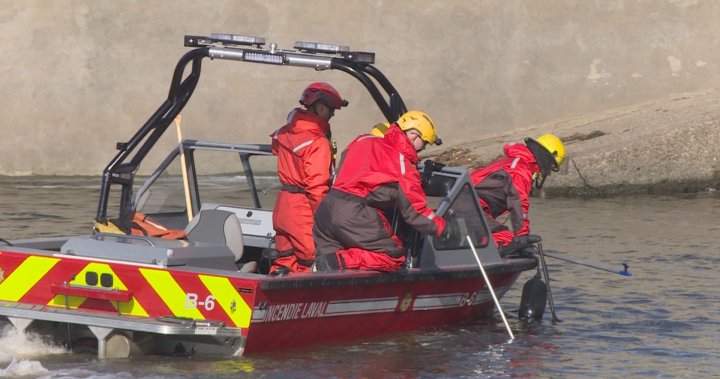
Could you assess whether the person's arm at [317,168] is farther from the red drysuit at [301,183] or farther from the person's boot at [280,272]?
the person's boot at [280,272]

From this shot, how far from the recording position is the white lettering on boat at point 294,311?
9.66 metres

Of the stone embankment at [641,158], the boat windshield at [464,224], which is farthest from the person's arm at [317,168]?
the stone embankment at [641,158]

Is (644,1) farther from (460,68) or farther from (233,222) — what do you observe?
(233,222)

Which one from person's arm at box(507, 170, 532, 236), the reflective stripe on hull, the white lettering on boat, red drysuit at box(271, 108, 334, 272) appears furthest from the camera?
person's arm at box(507, 170, 532, 236)

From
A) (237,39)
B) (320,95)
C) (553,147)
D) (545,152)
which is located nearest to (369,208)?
(320,95)

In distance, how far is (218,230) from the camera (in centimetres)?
1083

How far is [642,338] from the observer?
11.5 m

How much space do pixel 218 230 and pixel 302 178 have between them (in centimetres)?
75

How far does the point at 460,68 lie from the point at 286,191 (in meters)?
15.3

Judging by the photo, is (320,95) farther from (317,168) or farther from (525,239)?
(525,239)

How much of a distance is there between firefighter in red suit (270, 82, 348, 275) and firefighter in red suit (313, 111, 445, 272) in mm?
231

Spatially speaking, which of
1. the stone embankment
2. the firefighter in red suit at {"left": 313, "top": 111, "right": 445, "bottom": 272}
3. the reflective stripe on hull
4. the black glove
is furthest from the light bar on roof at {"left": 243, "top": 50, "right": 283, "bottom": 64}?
the stone embankment

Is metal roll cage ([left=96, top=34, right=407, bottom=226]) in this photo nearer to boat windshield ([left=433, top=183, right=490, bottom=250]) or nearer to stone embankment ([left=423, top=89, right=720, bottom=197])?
boat windshield ([left=433, top=183, right=490, bottom=250])

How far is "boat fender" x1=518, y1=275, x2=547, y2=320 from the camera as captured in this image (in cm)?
1215
